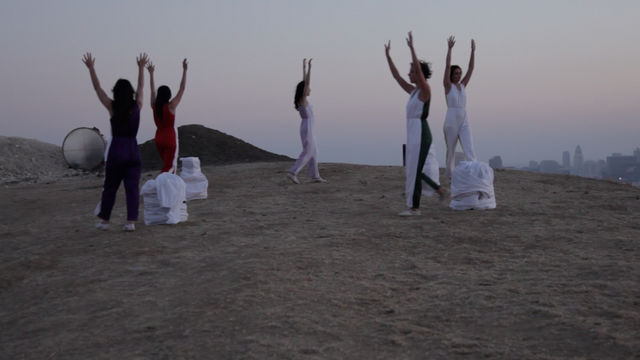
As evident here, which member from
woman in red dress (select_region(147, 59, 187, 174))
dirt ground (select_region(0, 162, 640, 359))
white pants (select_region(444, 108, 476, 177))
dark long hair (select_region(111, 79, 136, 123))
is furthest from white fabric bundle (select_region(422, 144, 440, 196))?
dark long hair (select_region(111, 79, 136, 123))

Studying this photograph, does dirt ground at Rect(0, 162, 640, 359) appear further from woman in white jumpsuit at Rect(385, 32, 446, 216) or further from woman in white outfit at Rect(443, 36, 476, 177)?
woman in white outfit at Rect(443, 36, 476, 177)

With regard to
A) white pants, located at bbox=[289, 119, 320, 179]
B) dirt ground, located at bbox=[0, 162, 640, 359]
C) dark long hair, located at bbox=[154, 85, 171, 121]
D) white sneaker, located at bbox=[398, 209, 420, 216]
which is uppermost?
dark long hair, located at bbox=[154, 85, 171, 121]

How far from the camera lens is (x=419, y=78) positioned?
323 inches

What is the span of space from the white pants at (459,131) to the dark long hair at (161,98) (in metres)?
4.35

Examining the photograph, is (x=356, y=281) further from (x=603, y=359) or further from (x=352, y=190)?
(x=352, y=190)

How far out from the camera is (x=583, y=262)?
5.91 m

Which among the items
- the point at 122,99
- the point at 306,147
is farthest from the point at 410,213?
the point at 306,147

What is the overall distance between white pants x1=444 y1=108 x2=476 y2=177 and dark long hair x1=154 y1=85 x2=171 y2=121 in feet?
14.3

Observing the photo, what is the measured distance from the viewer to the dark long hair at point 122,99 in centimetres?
802

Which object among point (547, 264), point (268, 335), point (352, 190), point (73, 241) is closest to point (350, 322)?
point (268, 335)

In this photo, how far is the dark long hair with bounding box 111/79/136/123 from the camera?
8.02 meters

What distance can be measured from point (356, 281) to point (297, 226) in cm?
286

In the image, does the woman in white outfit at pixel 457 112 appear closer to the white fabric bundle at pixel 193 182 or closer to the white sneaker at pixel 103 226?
the white fabric bundle at pixel 193 182

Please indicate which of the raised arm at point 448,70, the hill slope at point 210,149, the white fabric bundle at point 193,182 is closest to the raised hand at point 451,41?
the raised arm at point 448,70
